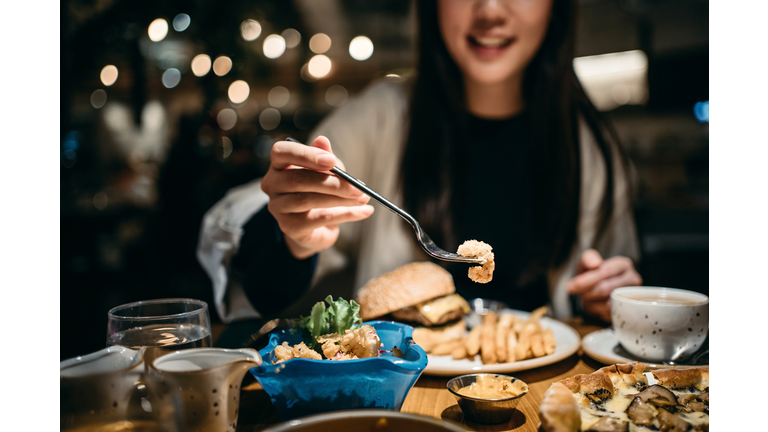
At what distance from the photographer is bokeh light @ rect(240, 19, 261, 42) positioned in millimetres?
4069

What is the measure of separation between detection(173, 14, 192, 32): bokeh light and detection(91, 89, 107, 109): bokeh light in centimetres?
620

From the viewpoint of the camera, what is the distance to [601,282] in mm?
1438

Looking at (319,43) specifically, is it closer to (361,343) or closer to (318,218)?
(318,218)

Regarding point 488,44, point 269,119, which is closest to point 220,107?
point 269,119

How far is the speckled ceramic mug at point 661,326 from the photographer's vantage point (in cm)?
100

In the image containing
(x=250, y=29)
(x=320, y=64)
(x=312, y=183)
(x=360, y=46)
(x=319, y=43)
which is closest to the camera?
(x=312, y=183)

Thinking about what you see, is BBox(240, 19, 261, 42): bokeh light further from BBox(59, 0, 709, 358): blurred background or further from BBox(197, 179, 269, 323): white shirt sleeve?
BBox(197, 179, 269, 323): white shirt sleeve

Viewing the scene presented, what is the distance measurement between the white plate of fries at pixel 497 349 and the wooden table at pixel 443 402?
29 millimetres

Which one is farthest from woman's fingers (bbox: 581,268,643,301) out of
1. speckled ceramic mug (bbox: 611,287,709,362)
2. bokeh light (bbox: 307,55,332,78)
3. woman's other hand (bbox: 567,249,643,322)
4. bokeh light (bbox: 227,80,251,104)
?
bokeh light (bbox: 227,80,251,104)

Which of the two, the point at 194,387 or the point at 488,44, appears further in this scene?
the point at 488,44

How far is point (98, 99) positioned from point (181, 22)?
6.59 metres

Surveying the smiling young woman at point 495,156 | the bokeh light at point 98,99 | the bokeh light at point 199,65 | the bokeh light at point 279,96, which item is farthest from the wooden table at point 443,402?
the bokeh light at point 98,99

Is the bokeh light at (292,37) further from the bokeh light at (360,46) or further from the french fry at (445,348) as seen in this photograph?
the french fry at (445,348)

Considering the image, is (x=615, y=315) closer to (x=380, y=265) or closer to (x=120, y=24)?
(x=380, y=265)
